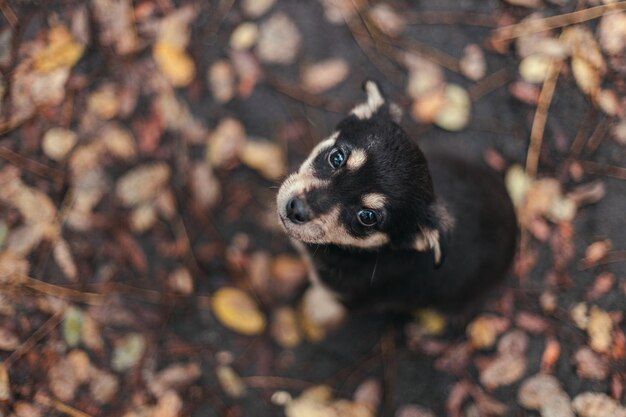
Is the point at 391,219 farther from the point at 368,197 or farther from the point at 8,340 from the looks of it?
the point at 8,340

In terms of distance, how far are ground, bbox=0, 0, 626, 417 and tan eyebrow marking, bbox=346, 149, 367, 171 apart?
827mm

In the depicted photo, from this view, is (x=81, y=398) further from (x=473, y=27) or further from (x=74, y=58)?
(x=473, y=27)

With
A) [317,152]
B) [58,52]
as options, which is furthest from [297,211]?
[58,52]

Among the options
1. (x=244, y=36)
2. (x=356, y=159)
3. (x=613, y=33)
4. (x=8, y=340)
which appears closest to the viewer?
(x=356, y=159)

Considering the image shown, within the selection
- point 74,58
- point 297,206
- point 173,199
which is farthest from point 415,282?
point 74,58

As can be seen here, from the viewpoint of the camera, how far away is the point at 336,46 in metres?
3.95

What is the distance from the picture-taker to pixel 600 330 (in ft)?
11.0

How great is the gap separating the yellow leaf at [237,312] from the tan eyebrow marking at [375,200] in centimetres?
136

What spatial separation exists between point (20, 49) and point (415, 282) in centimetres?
304

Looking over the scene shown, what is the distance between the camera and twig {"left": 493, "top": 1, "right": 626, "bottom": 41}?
365cm

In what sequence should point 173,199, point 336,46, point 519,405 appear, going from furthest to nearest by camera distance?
point 336,46 → point 173,199 → point 519,405

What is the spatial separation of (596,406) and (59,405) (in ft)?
10.9

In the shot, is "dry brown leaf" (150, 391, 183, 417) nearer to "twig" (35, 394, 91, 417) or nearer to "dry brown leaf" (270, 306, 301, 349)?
"twig" (35, 394, 91, 417)

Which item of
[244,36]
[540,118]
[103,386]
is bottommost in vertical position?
[540,118]
